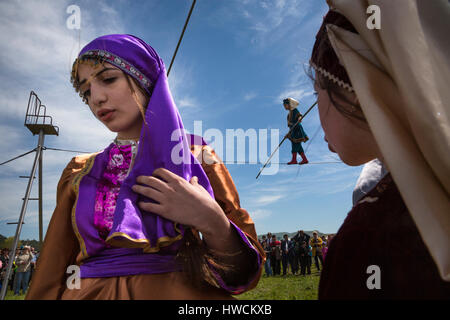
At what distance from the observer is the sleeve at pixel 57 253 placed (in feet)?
3.51

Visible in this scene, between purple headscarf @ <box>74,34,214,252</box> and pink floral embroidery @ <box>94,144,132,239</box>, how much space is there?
158 mm

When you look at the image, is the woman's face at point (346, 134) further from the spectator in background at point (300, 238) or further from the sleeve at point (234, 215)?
the spectator in background at point (300, 238)

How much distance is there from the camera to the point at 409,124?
75 cm

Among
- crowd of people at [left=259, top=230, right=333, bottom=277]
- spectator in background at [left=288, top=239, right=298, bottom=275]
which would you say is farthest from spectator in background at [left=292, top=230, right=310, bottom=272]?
spectator in background at [left=288, top=239, right=298, bottom=275]

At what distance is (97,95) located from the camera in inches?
47.3

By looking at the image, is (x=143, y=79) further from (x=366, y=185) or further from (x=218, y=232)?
(x=366, y=185)

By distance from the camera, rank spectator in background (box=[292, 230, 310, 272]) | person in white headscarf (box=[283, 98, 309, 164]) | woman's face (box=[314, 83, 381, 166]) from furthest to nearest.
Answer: spectator in background (box=[292, 230, 310, 272])
person in white headscarf (box=[283, 98, 309, 164])
woman's face (box=[314, 83, 381, 166])

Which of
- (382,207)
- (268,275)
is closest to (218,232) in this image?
(382,207)

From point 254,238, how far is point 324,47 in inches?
31.8

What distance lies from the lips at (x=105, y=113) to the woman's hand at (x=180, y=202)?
39cm

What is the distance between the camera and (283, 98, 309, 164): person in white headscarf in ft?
18.3

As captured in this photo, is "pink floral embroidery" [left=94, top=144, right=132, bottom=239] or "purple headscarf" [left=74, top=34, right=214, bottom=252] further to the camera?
"pink floral embroidery" [left=94, top=144, right=132, bottom=239]

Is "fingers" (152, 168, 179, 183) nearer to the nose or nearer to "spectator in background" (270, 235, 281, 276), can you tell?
the nose

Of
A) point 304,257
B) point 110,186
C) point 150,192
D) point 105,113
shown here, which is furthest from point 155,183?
point 304,257
